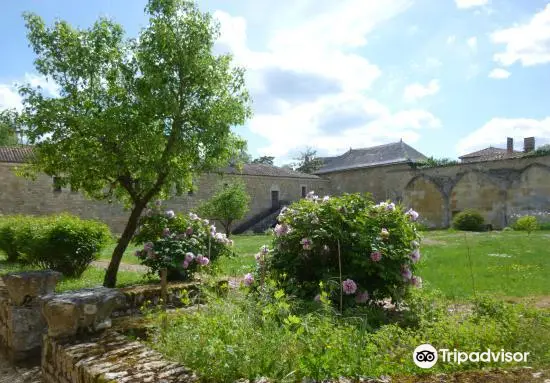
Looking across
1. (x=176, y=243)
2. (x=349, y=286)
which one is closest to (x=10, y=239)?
(x=176, y=243)

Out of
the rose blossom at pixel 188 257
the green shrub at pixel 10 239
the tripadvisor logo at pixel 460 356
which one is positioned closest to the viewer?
the tripadvisor logo at pixel 460 356

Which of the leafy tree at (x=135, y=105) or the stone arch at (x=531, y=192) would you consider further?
the stone arch at (x=531, y=192)

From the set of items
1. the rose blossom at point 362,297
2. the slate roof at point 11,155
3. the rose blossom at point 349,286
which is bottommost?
the rose blossom at point 362,297

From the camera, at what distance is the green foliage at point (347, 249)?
16.1ft

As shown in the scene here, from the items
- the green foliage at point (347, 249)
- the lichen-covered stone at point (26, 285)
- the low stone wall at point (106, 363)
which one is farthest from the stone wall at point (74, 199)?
the low stone wall at point (106, 363)

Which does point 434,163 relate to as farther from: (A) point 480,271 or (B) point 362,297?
(B) point 362,297

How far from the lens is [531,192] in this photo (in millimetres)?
22062

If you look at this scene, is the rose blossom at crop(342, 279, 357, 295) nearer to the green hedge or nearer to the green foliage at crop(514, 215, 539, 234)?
the green hedge

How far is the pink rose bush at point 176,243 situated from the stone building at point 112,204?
11034mm

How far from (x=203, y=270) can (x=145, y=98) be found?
2505 mm

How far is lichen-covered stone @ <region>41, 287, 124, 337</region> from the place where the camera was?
3508 mm

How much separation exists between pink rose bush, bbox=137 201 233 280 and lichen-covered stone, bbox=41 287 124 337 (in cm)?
238

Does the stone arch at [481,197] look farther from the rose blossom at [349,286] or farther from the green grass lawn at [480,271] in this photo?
the rose blossom at [349,286]

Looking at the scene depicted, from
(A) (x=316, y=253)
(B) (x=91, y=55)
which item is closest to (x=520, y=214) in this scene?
(A) (x=316, y=253)
